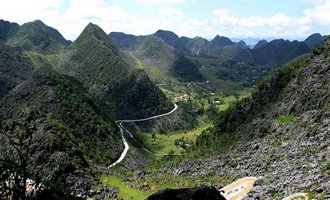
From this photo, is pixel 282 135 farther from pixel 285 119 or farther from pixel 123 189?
pixel 123 189

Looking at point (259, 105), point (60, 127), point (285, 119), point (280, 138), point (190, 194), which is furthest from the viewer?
point (60, 127)

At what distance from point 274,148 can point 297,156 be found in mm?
13383

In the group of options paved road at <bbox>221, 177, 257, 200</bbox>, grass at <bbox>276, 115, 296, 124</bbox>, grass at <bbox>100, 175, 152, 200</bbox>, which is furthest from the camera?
grass at <bbox>276, 115, 296, 124</bbox>

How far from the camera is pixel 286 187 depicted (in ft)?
192

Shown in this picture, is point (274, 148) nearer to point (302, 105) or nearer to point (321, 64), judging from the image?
point (302, 105)

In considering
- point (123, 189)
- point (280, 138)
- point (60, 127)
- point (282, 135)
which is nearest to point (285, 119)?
point (282, 135)

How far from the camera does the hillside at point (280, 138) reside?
6128cm

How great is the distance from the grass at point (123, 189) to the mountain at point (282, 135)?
13.1 meters

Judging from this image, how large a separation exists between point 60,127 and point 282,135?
71.1 meters

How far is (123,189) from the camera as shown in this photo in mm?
98188

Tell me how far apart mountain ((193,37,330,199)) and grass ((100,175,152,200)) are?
13126 mm

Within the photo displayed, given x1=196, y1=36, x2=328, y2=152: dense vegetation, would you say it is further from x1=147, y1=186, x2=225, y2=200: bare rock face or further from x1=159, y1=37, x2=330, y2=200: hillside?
x1=147, y1=186, x2=225, y2=200: bare rock face

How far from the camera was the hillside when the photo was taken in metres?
61.3

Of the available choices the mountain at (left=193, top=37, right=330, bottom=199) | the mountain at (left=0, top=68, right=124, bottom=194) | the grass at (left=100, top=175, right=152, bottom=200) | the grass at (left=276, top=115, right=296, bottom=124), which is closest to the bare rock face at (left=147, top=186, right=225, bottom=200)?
the mountain at (left=193, top=37, right=330, bottom=199)
